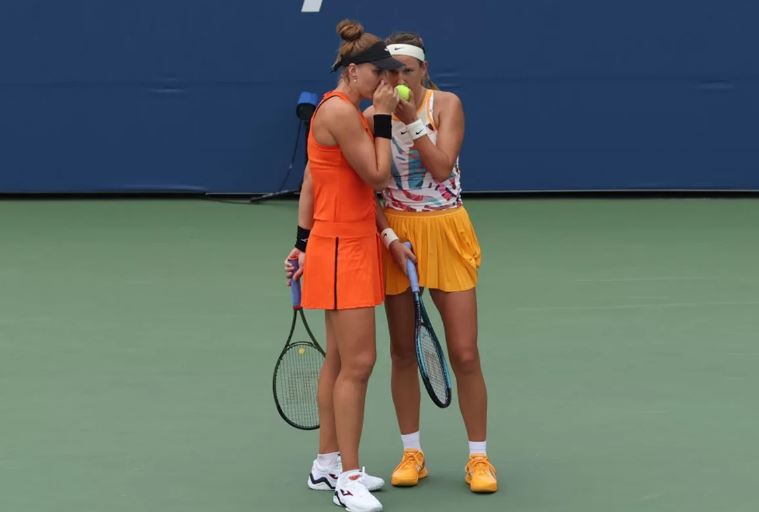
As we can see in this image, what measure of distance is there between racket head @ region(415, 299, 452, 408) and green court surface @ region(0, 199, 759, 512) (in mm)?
385

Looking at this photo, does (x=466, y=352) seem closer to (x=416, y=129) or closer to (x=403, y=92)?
(x=416, y=129)

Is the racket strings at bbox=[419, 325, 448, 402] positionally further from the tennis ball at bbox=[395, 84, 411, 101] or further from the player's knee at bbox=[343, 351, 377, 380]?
the tennis ball at bbox=[395, 84, 411, 101]

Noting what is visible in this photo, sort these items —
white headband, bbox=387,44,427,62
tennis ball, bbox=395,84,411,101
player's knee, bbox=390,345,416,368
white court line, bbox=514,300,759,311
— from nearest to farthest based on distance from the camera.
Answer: tennis ball, bbox=395,84,411,101 → white headband, bbox=387,44,427,62 → player's knee, bbox=390,345,416,368 → white court line, bbox=514,300,759,311

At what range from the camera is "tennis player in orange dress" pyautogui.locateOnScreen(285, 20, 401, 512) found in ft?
15.1

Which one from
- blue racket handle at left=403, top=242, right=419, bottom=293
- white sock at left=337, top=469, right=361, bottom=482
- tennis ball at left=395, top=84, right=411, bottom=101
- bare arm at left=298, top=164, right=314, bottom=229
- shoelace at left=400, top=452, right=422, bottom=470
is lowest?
shoelace at left=400, top=452, right=422, bottom=470

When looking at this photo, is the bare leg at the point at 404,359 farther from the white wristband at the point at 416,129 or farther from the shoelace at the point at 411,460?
the white wristband at the point at 416,129

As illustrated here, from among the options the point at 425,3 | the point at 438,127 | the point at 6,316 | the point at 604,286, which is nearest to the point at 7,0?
the point at 425,3

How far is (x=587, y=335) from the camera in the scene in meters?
7.18

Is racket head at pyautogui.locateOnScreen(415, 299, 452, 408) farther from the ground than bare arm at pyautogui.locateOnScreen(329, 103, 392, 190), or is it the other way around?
bare arm at pyautogui.locateOnScreen(329, 103, 392, 190)

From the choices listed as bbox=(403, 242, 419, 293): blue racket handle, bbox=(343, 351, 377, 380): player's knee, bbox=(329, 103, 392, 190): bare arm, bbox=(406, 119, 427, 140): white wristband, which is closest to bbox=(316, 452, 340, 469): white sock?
bbox=(343, 351, 377, 380): player's knee

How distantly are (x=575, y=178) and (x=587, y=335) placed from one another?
5.12 m

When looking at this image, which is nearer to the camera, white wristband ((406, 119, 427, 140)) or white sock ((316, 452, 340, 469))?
white wristband ((406, 119, 427, 140))

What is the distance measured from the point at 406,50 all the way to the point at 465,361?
1.13 meters

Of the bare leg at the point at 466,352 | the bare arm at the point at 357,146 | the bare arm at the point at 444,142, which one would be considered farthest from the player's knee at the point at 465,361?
the bare arm at the point at 357,146
